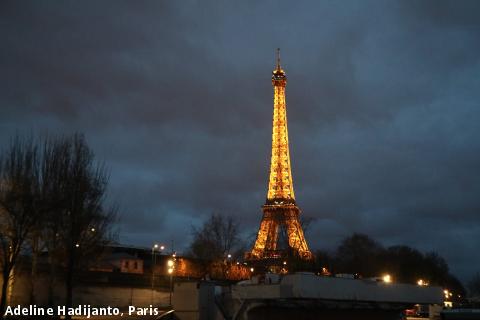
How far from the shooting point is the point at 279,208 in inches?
3784

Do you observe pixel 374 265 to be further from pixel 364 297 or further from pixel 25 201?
pixel 25 201

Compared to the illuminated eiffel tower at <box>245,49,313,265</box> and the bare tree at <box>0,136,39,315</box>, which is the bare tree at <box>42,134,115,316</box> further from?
the illuminated eiffel tower at <box>245,49,313,265</box>

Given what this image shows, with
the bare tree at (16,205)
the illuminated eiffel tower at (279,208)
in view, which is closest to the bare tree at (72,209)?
the bare tree at (16,205)

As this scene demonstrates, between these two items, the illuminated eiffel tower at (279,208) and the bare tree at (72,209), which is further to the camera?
the illuminated eiffel tower at (279,208)

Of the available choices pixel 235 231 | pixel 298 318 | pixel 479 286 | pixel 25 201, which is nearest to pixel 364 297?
pixel 298 318

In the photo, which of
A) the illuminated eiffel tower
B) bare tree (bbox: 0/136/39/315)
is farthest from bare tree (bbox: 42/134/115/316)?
the illuminated eiffel tower

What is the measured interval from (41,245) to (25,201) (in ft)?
27.0

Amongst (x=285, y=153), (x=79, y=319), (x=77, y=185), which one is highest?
(x=285, y=153)

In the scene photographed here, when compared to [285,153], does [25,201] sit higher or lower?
lower

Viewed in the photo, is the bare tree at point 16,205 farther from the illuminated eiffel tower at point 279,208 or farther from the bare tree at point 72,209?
the illuminated eiffel tower at point 279,208

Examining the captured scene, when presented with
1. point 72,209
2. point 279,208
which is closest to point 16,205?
point 72,209

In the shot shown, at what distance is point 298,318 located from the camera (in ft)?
95.8

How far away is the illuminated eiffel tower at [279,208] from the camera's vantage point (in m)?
86.1

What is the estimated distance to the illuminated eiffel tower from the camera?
86.1m
